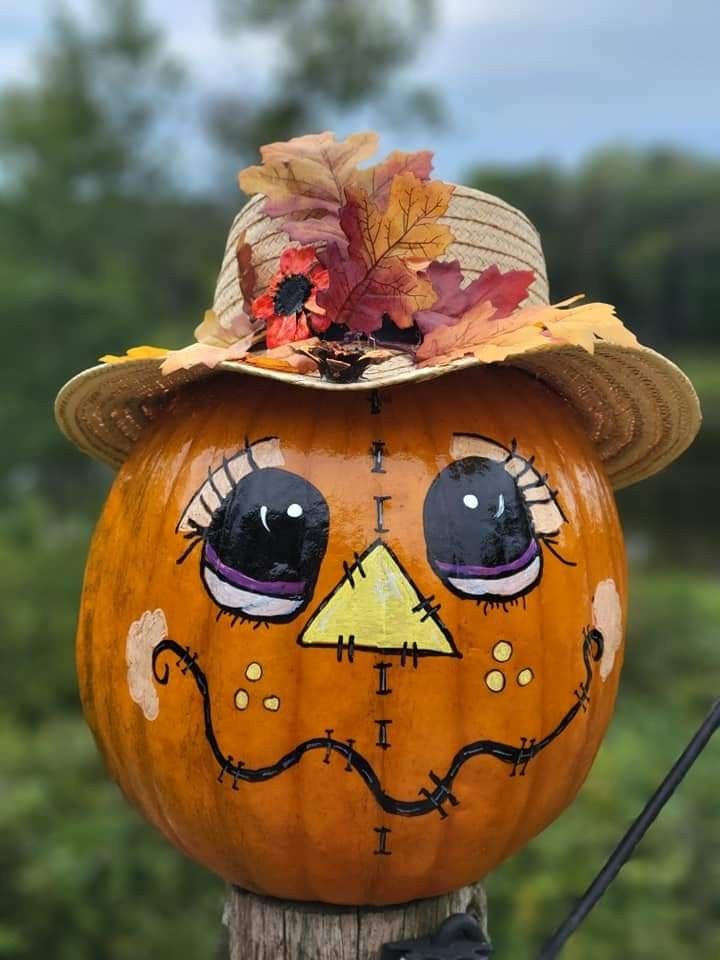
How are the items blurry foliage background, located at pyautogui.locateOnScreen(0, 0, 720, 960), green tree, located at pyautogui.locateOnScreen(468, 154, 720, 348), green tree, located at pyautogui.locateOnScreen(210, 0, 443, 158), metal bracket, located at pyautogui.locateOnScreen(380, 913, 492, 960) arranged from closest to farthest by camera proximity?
1. metal bracket, located at pyautogui.locateOnScreen(380, 913, 492, 960)
2. blurry foliage background, located at pyautogui.locateOnScreen(0, 0, 720, 960)
3. green tree, located at pyautogui.locateOnScreen(210, 0, 443, 158)
4. green tree, located at pyautogui.locateOnScreen(468, 154, 720, 348)

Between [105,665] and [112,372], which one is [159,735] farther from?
[112,372]

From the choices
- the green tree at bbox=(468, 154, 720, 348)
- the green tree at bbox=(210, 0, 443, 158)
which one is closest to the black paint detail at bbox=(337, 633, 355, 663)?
the green tree at bbox=(210, 0, 443, 158)

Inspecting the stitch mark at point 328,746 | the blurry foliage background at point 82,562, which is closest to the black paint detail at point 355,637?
the stitch mark at point 328,746

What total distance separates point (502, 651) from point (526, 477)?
0.81 feet

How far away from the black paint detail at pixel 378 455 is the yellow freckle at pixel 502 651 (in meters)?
0.28

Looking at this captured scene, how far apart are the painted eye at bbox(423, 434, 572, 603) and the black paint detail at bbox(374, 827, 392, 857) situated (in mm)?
341

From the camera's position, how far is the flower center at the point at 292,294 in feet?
4.69

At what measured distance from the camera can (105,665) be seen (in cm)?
154

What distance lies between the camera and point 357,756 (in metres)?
1.34

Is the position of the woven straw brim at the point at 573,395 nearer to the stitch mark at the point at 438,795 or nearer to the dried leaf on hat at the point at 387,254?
the dried leaf on hat at the point at 387,254

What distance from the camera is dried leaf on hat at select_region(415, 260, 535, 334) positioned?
4.65ft

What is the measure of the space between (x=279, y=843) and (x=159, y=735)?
0.23 meters

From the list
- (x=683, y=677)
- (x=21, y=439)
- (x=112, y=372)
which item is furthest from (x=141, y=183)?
(x=112, y=372)

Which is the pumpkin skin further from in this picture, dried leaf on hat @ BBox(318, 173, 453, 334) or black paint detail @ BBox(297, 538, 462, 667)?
dried leaf on hat @ BBox(318, 173, 453, 334)
